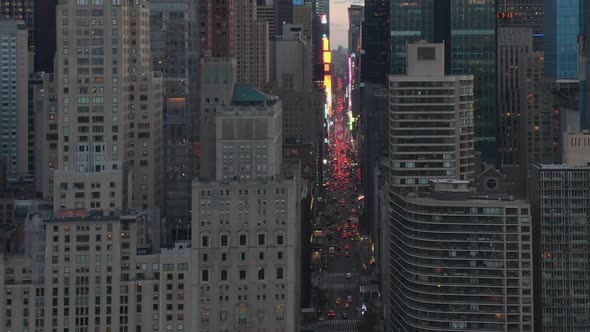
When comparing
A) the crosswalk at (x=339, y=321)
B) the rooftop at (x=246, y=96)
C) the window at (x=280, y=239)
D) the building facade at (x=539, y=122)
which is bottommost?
the crosswalk at (x=339, y=321)

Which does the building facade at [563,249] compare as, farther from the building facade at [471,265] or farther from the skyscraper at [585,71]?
the skyscraper at [585,71]

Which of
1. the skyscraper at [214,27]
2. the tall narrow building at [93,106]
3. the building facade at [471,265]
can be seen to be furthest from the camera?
the skyscraper at [214,27]

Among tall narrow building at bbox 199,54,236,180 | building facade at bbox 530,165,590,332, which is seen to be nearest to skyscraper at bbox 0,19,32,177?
tall narrow building at bbox 199,54,236,180

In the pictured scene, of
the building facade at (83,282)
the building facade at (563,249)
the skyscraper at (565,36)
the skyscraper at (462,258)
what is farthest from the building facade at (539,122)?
the building facade at (83,282)

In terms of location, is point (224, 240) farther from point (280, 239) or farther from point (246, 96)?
point (246, 96)

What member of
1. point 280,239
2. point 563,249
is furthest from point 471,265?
point 280,239

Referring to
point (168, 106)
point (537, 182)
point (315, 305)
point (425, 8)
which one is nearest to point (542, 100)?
point (425, 8)

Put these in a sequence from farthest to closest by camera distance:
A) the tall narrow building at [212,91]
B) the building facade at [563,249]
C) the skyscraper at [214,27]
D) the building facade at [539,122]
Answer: the building facade at [539,122] → the skyscraper at [214,27] → the tall narrow building at [212,91] → the building facade at [563,249]

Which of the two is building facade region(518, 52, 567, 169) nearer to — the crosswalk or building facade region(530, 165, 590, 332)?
the crosswalk

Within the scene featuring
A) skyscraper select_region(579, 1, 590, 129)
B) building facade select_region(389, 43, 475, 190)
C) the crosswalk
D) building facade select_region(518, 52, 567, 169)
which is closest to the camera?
building facade select_region(389, 43, 475, 190)
